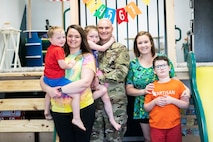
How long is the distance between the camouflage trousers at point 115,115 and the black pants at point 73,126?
0.17 meters

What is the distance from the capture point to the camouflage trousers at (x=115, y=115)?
2.28m

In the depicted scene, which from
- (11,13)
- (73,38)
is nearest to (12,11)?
(11,13)

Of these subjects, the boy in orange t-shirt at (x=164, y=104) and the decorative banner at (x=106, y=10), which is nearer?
the boy in orange t-shirt at (x=164, y=104)

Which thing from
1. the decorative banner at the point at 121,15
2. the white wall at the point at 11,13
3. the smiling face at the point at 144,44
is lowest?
the smiling face at the point at 144,44

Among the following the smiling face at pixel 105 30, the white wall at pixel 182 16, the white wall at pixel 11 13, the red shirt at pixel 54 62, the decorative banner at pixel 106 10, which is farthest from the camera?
the white wall at pixel 182 16

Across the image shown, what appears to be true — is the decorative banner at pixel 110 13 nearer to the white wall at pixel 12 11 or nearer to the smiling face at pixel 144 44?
the smiling face at pixel 144 44

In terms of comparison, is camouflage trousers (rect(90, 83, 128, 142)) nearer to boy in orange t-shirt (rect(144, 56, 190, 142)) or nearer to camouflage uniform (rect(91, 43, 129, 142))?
camouflage uniform (rect(91, 43, 129, 142))

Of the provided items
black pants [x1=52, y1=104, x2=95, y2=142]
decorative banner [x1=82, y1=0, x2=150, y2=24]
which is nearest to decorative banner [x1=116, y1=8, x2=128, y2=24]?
decorative banner [x1=82, y1=0, x2=150, y2=24]

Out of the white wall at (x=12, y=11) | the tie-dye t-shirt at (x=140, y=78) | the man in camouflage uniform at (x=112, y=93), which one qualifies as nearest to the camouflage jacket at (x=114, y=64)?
the man in camouflage uniform at (x=112, y=93)

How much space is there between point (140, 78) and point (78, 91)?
23.6 inches

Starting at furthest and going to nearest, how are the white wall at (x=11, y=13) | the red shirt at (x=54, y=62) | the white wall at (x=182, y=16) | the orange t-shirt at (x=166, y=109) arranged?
1. the white wall at (x=182, y=16)
2. the white wall at (x=11, y=13)
3. the orange t-shirt at (x=166, y=109)
4. the red shirt at (x=54, y=62)

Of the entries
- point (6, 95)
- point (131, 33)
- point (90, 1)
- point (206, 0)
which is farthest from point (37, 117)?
point (131, 33)

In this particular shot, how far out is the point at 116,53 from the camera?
2.30 m

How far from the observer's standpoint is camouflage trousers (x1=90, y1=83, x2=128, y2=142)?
2283 millimetres
